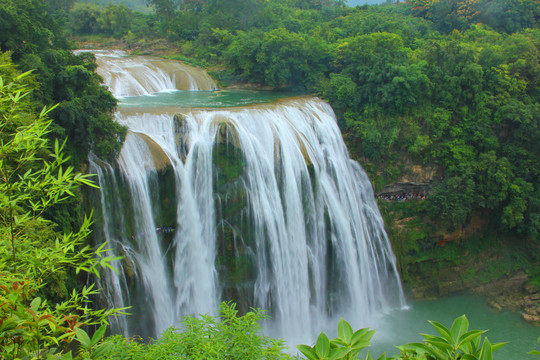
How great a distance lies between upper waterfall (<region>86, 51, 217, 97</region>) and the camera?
1836 cm

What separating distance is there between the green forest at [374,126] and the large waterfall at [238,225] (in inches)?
34.7

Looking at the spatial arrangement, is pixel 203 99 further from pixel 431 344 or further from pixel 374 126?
pixel 431 344

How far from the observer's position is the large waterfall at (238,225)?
1089 centimetres

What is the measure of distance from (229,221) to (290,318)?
11.8 feet

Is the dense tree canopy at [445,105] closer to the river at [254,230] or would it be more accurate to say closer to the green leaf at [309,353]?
the river at [254,230]

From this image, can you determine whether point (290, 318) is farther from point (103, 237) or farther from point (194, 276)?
point (103, 237)

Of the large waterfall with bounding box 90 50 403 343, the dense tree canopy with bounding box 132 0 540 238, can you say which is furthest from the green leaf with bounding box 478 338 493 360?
the dense tree canopy with bounding box 132 0 540 238

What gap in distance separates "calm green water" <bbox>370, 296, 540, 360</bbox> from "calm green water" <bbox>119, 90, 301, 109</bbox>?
986cm

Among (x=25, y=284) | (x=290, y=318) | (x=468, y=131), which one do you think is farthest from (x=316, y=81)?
(x=25, y=284)

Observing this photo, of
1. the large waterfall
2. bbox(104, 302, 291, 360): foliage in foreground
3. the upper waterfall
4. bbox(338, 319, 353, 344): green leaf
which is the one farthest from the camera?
the upper waterfall

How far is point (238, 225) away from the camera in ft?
40.3

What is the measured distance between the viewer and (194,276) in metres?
11.8

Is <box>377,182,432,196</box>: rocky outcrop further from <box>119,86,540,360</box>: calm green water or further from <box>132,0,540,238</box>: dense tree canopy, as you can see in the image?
<box>119,86,540,360</box>: calm green water

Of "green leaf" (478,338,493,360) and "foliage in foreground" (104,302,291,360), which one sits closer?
"green leaf" (478,338,493,360)
